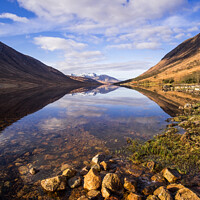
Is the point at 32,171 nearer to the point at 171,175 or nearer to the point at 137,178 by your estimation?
the point at 137,178

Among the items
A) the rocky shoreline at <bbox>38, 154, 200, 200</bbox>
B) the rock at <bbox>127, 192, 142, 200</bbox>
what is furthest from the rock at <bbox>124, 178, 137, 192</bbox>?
the rock at <bbox>127, 192, 142, 200</bbox>

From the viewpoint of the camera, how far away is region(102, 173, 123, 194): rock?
699 cm

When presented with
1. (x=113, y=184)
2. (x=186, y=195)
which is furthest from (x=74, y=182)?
(x=186, y=195)

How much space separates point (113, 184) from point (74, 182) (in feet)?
7.01

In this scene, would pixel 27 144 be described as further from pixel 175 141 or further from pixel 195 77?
pixel 195 77

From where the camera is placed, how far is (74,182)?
7.61m

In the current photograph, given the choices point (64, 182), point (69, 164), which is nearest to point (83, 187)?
point (64, 182)

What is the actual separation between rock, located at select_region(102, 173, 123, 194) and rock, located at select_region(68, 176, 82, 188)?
1.43 metres

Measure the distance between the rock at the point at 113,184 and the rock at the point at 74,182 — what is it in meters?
1.43

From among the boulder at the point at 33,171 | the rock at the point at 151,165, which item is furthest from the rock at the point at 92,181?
the rock at the point at 151,165

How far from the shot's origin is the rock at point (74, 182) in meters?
7.52

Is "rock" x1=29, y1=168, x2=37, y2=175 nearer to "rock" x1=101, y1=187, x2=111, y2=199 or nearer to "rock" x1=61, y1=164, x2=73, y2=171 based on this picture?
"rock" x1=61, y1=164, x2=73, y2=171

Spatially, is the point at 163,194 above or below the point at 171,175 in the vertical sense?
above

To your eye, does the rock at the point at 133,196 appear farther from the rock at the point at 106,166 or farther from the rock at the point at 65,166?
the rock at the point at 65,166
